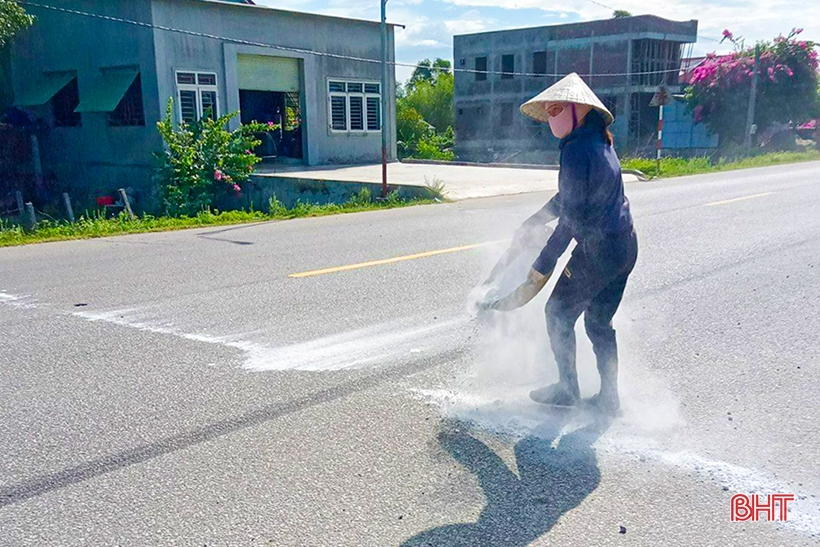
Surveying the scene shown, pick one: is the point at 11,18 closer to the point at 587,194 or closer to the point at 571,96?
the point at 571,96

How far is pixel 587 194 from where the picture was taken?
151 inches

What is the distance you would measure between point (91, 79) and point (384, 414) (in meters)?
20.0

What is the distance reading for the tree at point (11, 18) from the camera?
65.9 ft

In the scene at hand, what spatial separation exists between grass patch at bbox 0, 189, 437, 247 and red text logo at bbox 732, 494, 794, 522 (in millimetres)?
10424

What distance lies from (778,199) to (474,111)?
3208 cm

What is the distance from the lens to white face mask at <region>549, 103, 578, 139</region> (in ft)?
12.9

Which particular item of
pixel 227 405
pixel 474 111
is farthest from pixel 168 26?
pixel 474 111

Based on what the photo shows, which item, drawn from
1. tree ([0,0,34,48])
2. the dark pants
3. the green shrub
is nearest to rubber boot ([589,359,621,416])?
the dark pants

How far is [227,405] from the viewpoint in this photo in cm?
437

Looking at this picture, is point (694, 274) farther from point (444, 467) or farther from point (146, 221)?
point (146, 221)

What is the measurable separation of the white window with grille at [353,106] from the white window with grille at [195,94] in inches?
165

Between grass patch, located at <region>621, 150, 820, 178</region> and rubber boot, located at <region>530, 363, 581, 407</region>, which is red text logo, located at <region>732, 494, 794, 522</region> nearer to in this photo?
rubber boot, located at <region>530, 363, 581, 407</region>

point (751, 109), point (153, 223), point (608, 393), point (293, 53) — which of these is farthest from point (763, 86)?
point (608, 393)

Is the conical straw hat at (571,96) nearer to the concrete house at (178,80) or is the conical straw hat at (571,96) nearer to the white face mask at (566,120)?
the white face mask at (566,120)
